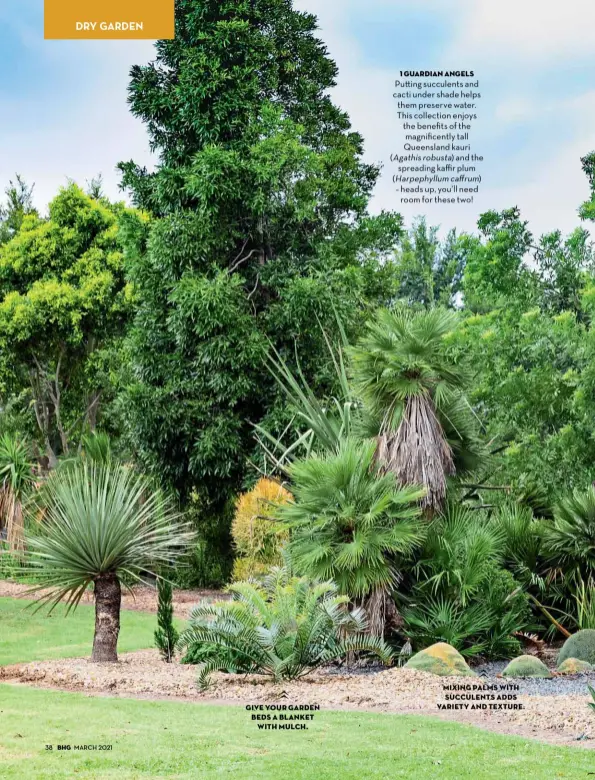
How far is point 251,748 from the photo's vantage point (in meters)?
8.02

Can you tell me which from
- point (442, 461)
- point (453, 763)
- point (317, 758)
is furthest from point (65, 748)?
point (442, 461)

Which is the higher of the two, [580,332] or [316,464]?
[580,332]

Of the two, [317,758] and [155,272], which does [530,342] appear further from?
[317,758]

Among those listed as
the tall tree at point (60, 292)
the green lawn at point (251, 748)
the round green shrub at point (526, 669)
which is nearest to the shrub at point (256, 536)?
the round green shrub at point (526, 669)

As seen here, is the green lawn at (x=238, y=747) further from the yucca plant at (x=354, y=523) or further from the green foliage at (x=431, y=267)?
the green foliage at (x=431, y=267)

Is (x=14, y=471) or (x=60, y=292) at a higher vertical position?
(x=60, y=292)

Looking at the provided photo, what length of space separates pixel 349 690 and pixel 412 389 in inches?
168

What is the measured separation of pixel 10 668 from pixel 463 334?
11440mm

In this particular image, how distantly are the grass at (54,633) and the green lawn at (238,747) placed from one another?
4.11 metres

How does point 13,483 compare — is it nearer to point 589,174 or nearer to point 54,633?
point 54,633

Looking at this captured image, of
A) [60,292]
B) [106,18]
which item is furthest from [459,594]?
[60,292]

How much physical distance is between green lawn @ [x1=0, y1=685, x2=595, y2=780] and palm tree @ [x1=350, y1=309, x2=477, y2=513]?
4623 millimetres

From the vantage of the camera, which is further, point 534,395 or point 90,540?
point 534,395

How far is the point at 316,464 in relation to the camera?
518 inches
